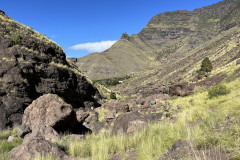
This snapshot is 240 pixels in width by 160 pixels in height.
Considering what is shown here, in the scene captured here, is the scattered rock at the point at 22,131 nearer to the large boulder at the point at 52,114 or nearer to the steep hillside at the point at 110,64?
the large boulder at the point at 52,114

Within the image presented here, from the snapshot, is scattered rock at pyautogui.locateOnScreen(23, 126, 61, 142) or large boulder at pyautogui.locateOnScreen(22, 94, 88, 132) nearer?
scattered rock at pyautogui.locateOnScreen(23, 126, 61, 142)

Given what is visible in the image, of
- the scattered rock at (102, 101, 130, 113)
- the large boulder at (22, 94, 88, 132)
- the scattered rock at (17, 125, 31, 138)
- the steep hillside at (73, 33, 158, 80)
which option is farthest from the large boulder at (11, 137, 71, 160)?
the steep hillside at (73, 33, 158, 80)

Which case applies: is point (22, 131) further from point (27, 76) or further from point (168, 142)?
point (168, 142)

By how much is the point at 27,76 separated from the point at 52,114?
536cm

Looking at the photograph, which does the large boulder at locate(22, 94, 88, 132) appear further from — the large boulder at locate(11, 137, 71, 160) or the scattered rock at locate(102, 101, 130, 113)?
the scattered rock at locate(102, 101, 130, 113)

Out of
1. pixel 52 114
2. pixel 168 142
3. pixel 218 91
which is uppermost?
pixel 52 114

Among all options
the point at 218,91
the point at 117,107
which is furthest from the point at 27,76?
the point at 218,91

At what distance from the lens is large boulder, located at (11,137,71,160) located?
3.40 metres

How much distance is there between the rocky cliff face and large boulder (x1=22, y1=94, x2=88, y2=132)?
185 centimetres

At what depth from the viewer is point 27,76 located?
1116 centimetres

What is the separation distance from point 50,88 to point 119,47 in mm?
191366

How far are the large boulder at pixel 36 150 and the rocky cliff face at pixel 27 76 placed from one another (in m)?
6.38

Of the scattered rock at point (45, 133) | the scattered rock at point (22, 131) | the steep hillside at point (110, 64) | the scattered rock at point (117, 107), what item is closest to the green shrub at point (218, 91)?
the scattered rock at point (117, 107)

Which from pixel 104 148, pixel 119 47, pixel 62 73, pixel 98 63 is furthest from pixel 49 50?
pixel 119 47
